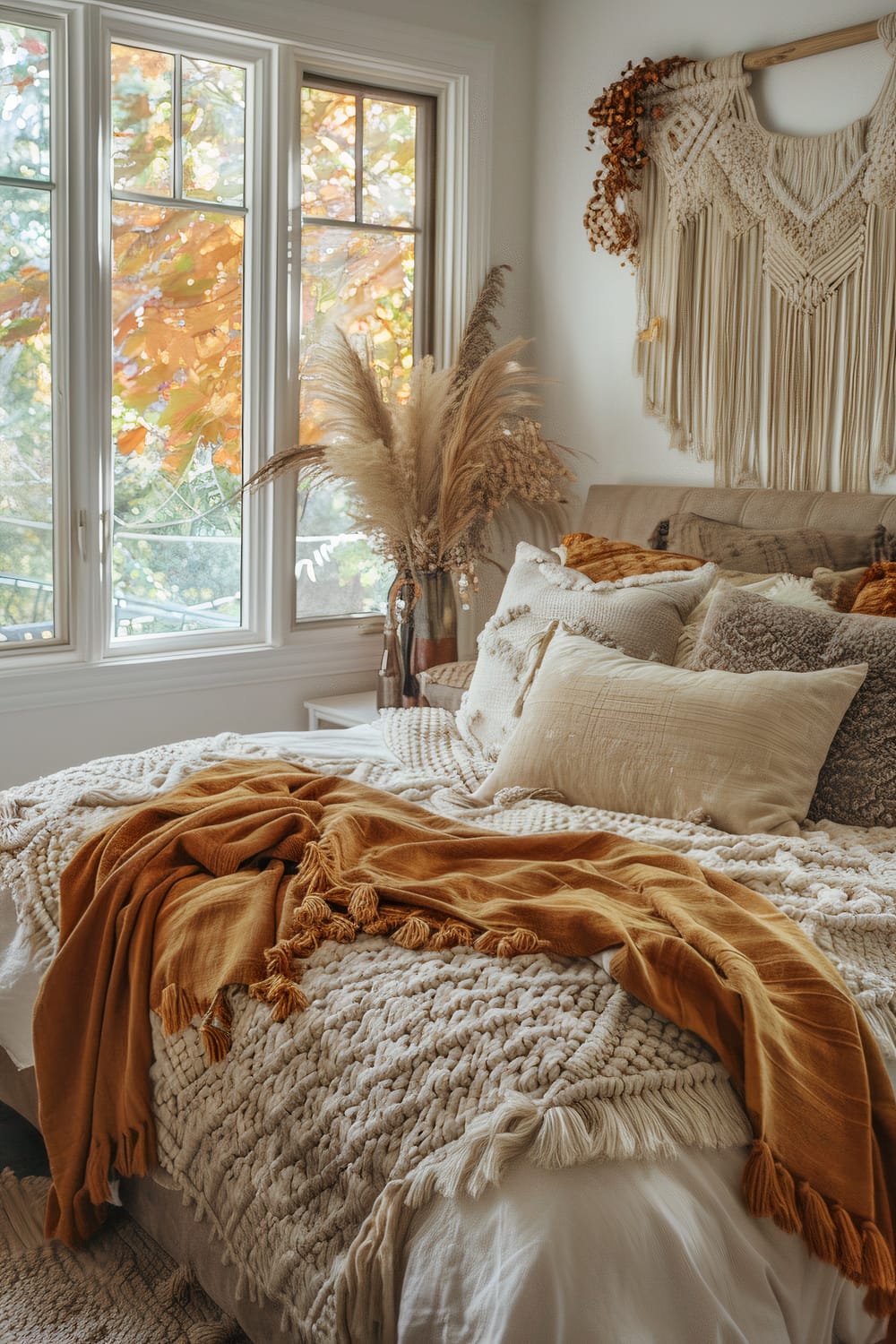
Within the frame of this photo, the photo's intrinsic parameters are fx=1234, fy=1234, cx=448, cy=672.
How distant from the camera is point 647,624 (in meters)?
2.53

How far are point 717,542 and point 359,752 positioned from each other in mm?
1093

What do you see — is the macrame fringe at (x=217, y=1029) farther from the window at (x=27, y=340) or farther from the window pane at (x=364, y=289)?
the window pane at (x=364, y=289)

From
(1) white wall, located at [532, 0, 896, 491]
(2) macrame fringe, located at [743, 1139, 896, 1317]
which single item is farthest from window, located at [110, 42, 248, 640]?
(2) macrame fringe, located at [743, 1139, 896, 1317]

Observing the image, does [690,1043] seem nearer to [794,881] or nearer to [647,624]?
[794,881]

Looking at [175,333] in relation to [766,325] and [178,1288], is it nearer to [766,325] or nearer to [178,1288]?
[766,325]

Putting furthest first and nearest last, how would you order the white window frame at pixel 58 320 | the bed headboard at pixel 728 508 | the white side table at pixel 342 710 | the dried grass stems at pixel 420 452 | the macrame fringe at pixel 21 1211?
the white side table at pixel 342 710 → the dried grass stems at pixel 420 452 → the white window frame at pixel 58 320 → the bed headboard at pixel 728 508 → the macrame fringe at pixel 21 1211

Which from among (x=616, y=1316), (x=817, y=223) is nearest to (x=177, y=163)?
(x=817, y=223)

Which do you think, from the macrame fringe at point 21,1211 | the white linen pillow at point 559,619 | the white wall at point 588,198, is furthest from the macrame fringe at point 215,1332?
the white wall at point 588,198

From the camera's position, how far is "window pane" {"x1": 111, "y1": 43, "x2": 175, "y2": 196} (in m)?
3.30

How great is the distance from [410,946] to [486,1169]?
401 millimetres

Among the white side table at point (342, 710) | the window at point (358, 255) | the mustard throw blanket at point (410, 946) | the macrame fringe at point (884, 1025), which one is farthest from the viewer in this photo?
the window at point (358, 255)

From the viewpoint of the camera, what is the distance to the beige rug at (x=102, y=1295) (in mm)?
1738

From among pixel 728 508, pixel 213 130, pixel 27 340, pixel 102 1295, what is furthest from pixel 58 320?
pixel 102 1295

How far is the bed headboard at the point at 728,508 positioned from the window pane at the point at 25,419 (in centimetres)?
154
